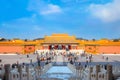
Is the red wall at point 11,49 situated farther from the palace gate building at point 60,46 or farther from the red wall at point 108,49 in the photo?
the red wall at point 108,49

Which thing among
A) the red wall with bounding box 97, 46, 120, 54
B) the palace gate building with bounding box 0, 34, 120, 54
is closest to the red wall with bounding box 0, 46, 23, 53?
the palace gate building with bounding box 0, 34, 120, 54

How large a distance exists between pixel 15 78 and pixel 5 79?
949mm

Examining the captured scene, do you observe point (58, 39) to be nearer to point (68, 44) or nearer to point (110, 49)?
point (68, 44)

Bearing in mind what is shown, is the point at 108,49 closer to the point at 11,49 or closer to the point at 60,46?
the point at 60,46

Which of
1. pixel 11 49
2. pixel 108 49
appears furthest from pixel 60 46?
pixel 11 49

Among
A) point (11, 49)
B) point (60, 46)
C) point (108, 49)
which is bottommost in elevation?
point (108, 49)

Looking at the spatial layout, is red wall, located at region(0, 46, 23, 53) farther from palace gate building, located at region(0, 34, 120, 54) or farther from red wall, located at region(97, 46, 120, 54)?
red wall, located at region(97, 46, 120, 54)

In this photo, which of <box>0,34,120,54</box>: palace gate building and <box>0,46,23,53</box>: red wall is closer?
<box>0,34,120,54</box>: palace gate building

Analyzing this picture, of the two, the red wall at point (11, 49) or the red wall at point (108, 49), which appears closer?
the red wall at point (108, 49)

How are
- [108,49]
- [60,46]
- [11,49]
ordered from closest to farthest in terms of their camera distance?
[108,49] < [11,49] < [60,46]

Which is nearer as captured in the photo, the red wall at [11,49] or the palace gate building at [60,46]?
the palace gate building at [60,46]

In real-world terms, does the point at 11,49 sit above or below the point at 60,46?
below

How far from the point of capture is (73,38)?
73688 mm

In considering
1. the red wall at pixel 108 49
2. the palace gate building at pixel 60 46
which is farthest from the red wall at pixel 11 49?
the red wall at pixel 108 49
